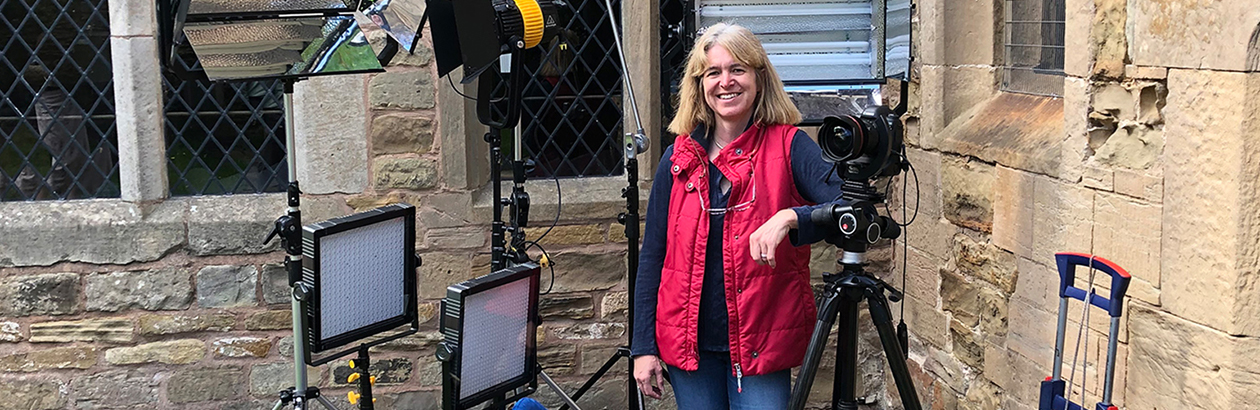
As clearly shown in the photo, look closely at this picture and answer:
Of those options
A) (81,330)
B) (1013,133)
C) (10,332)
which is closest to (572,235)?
(1013,133)

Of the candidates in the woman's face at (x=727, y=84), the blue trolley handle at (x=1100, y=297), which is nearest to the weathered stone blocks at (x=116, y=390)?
the woman's face at (x=727, y=84)

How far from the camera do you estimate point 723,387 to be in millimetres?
2750

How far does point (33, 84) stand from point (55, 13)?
0.85 ft

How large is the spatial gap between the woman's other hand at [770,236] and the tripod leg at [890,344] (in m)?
0.24

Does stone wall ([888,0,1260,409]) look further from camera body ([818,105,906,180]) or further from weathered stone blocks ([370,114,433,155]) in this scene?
weathered stone blocks ([370,114,433,155])

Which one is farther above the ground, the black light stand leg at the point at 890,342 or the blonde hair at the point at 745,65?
the blonde hair at the point at 745,65

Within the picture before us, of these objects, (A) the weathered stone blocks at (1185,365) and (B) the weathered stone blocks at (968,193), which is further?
(B) the weathered stone blocks at (968,193)

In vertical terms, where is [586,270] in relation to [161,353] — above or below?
above

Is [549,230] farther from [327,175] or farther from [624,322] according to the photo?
[327,175]

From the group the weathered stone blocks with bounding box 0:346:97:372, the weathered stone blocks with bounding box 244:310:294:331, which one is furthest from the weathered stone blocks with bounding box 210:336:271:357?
the weathered stone blocks with bounding box 0:346:97:372

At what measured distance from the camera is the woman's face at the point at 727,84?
2615mm

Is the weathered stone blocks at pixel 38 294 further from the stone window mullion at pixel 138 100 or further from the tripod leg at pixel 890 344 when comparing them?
the tripod leg at pixel 890 344

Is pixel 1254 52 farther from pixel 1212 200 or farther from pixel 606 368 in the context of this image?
pixel 606 368

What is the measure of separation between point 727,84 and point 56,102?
264cm
